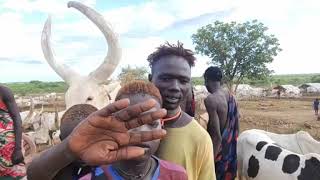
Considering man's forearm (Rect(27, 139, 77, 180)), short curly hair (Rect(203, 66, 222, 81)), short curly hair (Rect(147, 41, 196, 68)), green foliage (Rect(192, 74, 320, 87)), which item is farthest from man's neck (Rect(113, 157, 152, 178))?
green foliage (Rect(192, 74, 320, 87))

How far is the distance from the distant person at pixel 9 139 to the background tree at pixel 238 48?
58.7ft

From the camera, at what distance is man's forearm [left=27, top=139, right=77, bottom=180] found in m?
1.47

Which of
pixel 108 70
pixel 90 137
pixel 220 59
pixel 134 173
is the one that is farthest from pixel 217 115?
pixel 220 59

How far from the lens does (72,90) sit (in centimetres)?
296

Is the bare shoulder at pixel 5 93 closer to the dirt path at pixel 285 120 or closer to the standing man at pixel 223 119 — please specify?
the standing man at pixel 223 119

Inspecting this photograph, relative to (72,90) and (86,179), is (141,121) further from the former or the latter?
(72,90)

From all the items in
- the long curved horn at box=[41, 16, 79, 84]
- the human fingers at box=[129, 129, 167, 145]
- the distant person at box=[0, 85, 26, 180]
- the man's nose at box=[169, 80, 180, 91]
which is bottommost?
the distant person at box=[0, 85, 26, 180]

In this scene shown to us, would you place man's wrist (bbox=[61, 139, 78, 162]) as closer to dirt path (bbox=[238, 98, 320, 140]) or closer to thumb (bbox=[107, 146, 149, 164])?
thumb (bbox=[107, 146, 149, 164])

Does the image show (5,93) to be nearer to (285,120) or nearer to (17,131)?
(17,131)

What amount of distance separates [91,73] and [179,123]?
1.18 meters

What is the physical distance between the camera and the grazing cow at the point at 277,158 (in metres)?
4.33

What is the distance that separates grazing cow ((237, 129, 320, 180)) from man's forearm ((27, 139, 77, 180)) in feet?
11.0

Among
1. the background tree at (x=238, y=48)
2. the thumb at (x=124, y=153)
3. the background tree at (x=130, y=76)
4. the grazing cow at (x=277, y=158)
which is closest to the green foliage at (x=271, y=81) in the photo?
the background tree at (x=238, y=48)

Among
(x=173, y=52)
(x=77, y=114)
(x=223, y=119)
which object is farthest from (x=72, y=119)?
(x=223, y=119)
